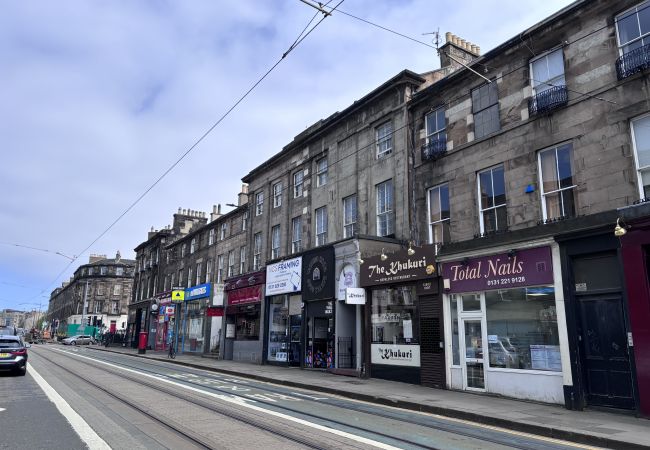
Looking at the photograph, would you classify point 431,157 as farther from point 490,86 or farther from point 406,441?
point 406,441

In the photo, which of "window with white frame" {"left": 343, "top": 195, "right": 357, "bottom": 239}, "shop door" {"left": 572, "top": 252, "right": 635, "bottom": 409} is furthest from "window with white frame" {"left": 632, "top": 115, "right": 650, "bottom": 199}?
"window with white frame" {"left": 343, "top": 195, "right": 357, "bottom": 239}

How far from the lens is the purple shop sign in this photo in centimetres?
1291

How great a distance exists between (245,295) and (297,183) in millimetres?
7421

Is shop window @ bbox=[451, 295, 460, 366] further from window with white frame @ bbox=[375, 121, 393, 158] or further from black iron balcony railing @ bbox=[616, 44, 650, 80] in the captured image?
black iron balcony railing @ bbox=[616, 44, 650, 80]

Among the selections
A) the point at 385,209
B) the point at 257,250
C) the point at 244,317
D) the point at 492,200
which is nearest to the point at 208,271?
the point at 257,250

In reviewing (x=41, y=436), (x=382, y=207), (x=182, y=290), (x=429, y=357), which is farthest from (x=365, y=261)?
(x=182, y=290)

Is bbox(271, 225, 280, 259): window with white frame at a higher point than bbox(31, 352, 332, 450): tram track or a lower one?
higher

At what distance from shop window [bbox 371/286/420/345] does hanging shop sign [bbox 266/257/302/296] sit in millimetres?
5706

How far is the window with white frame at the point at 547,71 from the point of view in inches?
542

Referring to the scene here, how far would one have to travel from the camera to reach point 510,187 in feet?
47.9

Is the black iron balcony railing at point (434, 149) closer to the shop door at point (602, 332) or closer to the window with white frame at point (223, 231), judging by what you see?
the shop door at point (602, 332)

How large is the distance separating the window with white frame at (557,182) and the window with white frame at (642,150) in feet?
5.33

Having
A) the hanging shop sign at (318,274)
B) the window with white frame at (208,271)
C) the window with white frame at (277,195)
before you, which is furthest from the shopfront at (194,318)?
the hanging shop sign at (318,274)

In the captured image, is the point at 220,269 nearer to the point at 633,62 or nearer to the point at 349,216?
the point at 349,216
